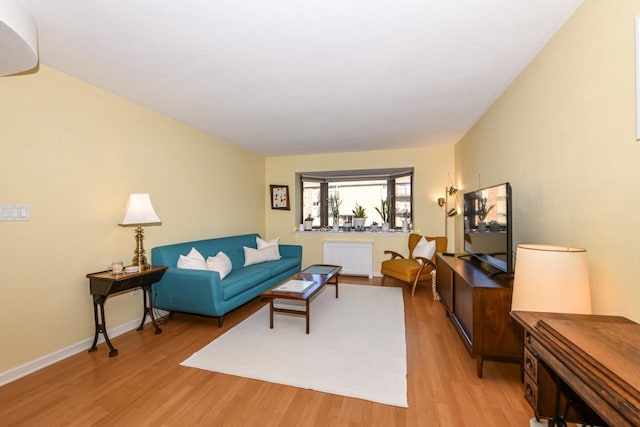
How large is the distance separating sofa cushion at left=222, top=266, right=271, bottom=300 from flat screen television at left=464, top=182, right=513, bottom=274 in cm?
266

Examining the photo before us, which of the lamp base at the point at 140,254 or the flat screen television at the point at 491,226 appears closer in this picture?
the flat screen television at the point at 491,226

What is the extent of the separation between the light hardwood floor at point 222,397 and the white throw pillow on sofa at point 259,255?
1938 mm

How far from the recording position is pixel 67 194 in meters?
2.51

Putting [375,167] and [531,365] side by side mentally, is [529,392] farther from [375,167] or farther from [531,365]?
[375,167]

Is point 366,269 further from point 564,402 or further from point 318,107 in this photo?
point 564,402

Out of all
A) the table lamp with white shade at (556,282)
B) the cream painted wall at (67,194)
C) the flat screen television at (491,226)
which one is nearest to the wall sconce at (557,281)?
the table lamp with white shade at (556,282)

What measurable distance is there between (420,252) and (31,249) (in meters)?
Answer: 4.57

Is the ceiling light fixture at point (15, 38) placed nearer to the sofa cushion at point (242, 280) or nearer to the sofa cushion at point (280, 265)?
the sofa cushion at point (242, 280)

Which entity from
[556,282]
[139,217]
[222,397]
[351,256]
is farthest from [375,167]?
[222,397]

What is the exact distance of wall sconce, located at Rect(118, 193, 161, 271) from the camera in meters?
2.78

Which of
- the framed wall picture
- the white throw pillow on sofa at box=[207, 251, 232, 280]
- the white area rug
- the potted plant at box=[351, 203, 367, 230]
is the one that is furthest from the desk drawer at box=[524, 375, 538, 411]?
the framed wall picture

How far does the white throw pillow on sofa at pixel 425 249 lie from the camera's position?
4.34 meters

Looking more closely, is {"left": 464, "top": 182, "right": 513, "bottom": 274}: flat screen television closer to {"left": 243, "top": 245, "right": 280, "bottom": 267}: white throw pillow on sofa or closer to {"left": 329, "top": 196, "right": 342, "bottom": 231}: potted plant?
{"left": 243, "top": 245, "right": 280, "bottom": 267}: white throw pillow on sofa

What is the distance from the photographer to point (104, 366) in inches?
91.7
